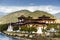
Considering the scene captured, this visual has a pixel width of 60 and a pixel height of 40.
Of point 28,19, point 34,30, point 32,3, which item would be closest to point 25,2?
point 32,3

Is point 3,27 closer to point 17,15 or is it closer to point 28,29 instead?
point 17,15

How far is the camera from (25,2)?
3.14 meters

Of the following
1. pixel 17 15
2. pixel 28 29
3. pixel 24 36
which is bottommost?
pixel 24 36

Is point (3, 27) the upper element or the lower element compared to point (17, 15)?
lower

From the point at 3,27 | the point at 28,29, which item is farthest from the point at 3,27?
the point at 28,29

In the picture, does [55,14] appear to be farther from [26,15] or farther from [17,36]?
[17,36]

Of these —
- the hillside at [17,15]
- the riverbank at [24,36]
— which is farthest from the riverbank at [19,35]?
the hillside at [17,15]

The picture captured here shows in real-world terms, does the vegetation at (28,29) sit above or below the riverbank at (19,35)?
above

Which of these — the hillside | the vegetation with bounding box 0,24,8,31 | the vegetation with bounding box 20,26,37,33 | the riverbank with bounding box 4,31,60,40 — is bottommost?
the riverbank with bounding box 4,31,60,40

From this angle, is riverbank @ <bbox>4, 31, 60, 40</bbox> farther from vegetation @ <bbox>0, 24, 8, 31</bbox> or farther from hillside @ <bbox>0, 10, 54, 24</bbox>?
hillside @ <bbox>0, 10, 54, 24</bbox>

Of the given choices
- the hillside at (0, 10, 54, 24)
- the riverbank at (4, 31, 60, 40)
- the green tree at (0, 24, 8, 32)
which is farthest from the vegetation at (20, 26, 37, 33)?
the green tree at (0, 24, 8, 32)

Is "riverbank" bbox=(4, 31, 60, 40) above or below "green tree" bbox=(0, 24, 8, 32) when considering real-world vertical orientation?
below

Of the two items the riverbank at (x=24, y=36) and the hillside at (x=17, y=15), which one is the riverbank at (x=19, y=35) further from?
the hillside at (x=17, y=15)

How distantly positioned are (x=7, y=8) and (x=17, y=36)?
599 millimetres
